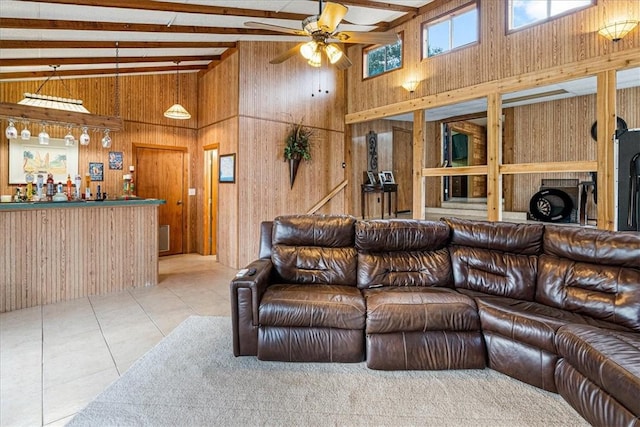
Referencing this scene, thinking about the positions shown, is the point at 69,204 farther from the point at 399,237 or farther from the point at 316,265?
the point at 399,237

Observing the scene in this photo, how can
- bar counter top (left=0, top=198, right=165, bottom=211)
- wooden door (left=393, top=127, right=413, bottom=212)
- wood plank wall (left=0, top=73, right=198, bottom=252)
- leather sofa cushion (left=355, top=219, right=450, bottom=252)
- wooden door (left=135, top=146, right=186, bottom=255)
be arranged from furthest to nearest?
1. wooden door (left=393, top=127, right=413, bottom=212)
2. wooden door (left=135, top=146, right=186, bottom=255)
3. wood plank wall (left=0, top=73, right=198, bottom=252)
4. bar counter top (left=0, top=198, right=165, bottom=211)
5. leather sofa cushion (left=355, top=219, right=450, bottom=252)

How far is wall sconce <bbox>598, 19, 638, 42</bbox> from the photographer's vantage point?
385 cm

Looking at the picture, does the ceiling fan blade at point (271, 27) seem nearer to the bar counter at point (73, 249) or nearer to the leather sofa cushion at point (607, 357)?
the bar counter at point (73, 249)

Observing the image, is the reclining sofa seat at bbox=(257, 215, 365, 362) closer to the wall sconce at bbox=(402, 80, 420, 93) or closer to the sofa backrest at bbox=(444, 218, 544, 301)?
the sofa backrest at bbox=(444, 218, 544, 301)

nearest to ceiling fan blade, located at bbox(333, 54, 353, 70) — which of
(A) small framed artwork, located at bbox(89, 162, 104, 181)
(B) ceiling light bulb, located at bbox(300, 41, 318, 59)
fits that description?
(B) ceiling light bulb, located at bbox(300, 41, 318, 59)

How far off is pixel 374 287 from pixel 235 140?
12.7 ft

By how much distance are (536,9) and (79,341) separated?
266 inches

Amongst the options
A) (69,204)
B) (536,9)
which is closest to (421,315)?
(69,204)

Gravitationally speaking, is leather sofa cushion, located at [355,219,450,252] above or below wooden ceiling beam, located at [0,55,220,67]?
below

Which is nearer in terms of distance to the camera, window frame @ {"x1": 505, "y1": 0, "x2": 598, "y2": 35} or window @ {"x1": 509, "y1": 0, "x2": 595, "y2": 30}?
window frame @ {"x1": 505, "y1": 0, "x2": 598, "y2": 35}

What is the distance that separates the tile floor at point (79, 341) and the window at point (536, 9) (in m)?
5.66

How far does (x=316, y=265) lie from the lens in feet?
10.3

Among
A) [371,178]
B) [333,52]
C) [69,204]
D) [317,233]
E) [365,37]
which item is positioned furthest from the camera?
[371,178]

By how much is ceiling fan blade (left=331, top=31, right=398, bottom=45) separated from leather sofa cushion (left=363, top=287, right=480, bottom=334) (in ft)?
8.50
